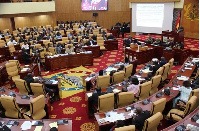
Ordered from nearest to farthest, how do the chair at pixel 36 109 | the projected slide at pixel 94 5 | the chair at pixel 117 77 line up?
the chair at pixel 36 109, the chair at pixel 117 77, the projected slide at pixel 94 5

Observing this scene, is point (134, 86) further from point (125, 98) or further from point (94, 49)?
point (94, 49)

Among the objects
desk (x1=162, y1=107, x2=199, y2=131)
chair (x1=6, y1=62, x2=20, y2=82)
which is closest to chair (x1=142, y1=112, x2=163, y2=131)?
desk (x1=162, y1=107, x2=199, y2=131)

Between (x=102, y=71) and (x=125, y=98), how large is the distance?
2.25 meters

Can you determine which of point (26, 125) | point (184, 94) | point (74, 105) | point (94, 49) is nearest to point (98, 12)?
point (94, 49)

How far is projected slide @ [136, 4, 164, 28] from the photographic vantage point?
54.6 ft

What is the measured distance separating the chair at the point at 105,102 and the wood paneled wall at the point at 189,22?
12.3m

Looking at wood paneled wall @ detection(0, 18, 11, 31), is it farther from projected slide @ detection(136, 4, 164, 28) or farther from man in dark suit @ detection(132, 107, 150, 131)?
man in dark suit @ detection(132, 107, 150, 131)

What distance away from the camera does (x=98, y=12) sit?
2370 cm

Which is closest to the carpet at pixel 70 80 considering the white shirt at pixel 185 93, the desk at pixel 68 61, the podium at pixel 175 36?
the desk at pixel 68 61

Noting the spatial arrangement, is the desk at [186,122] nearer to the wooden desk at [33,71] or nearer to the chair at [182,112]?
the chair at [182,112]

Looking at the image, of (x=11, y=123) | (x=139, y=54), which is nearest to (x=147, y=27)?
(x=139, y=54)

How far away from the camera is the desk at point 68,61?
11.2 metres

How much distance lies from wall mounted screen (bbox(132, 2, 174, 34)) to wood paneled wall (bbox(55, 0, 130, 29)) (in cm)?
504

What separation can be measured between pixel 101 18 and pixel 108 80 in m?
17.0
